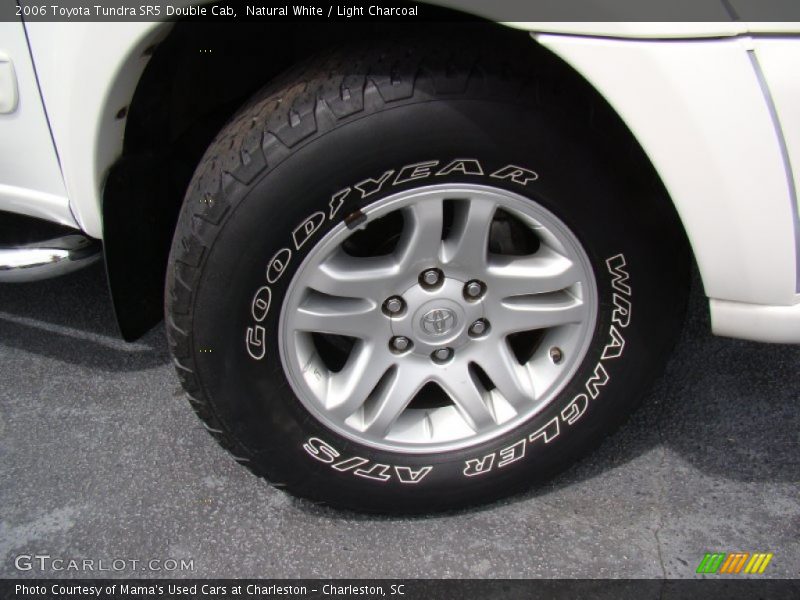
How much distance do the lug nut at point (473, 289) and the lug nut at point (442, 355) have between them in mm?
155

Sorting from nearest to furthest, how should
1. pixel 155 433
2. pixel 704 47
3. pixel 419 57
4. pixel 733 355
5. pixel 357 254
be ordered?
pixel 704 47 < pixel 419 57 < pixel 357 254 < pixel 155 433 < pixel 733 355

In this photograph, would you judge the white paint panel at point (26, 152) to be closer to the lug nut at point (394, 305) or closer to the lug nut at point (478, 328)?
the lug nut at point (394, 305)

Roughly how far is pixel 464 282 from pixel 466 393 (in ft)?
0.96

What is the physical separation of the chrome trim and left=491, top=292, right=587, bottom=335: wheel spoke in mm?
1065

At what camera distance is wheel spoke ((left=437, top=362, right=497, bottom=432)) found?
6.04 feet

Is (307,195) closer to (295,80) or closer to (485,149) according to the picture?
(295,80)

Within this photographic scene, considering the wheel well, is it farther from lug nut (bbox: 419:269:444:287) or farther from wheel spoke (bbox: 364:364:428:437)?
wheel spoke (bbox: 364:364:428:437)

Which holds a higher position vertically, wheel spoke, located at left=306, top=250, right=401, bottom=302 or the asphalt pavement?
wheel spoke, located at left=306, top=250, right=401, bottom=302

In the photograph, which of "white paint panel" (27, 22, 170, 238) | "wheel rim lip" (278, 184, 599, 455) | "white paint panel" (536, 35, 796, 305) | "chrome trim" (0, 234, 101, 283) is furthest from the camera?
"chrome trim" (0, 234, 101, 283)

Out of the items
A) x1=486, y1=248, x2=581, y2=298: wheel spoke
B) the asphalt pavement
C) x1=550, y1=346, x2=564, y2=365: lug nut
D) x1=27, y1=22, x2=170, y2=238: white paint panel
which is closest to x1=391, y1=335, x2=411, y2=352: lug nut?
x1=486, y1=248, x2=581, y2=298: wheel spoke

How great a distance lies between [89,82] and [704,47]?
1148 millimetres

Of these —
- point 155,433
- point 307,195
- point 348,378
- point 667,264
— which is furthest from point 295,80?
point 155,433

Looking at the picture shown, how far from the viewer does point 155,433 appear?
219 cm

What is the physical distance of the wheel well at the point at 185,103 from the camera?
1.54m
